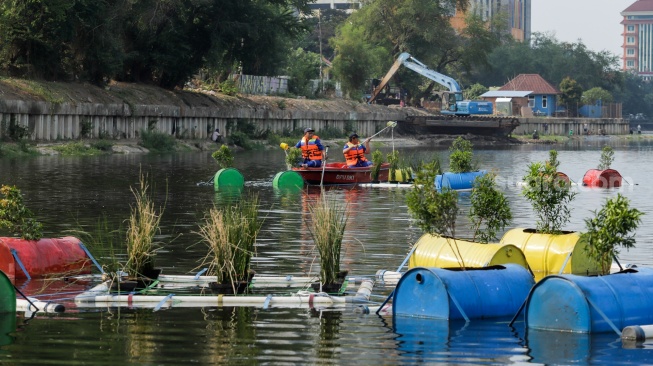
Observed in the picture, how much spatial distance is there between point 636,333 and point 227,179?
30.0 metres

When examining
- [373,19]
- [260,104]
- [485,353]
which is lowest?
[485,353]

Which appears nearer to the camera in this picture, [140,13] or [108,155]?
[108,155]

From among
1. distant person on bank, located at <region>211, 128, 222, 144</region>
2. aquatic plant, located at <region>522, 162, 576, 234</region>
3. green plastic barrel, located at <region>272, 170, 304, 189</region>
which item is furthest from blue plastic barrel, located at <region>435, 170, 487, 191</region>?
distant person on bank, located at <region>211, 128, 222, 144</region>

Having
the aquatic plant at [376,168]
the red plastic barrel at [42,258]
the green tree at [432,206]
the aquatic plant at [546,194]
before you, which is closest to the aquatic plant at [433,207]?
the green tree at [432,206]

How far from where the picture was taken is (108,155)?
66.7 m

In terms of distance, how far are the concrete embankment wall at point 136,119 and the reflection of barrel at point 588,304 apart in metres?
49.9

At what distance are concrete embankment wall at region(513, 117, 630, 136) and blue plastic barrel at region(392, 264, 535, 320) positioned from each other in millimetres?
114171

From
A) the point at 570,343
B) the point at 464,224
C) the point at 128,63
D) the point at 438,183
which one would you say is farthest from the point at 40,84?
the point at 570,343

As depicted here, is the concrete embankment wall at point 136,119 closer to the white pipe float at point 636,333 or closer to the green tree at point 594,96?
the white pipe float at point 636,333

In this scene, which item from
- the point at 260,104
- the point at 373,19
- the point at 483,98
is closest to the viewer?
the point at 260,104

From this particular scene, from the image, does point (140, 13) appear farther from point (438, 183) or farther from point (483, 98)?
point (483, 98)

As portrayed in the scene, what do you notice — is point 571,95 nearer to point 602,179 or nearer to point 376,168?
point 602,179

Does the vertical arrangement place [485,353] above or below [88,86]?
below

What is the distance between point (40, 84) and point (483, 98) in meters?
95.4
